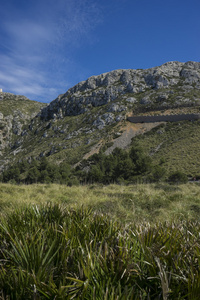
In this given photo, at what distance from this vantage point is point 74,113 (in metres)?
106

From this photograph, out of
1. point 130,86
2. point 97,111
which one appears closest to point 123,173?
point 97,111

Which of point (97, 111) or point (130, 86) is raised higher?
point (130, 86)

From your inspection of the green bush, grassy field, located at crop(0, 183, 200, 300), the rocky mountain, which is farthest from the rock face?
grassy field, located at crop(0, 183, 200, 300)

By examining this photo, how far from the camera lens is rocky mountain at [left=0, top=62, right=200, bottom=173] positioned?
69.6 m

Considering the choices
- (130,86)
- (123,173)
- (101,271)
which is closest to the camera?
(101,271)

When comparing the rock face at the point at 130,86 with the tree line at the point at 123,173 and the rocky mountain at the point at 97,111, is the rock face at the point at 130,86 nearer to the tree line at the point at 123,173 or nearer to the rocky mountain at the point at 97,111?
the rocky mountain at the point at 97,111

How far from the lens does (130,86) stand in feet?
318

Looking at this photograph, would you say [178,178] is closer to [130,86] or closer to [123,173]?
[123,173]

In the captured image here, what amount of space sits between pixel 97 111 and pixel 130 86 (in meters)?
22.7

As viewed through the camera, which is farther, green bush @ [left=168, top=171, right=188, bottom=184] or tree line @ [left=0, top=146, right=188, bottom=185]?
tree line @ [left=0, top=146, right=188, bottom=185]

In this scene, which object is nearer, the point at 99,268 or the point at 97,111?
the point at 99,268

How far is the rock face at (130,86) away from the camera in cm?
8801

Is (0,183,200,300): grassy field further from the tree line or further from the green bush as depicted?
the green bush

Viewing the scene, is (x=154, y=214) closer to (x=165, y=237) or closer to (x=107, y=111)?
(x=165, y=237)
